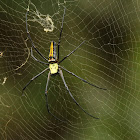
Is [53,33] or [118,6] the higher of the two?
[118,6]

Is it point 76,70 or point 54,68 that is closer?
point 54,68

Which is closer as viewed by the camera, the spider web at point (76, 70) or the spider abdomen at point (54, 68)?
the spider abdomen at point (54, 68)

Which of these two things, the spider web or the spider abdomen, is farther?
the spider web

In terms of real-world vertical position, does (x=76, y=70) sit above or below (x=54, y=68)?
above

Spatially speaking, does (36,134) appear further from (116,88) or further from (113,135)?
(116,88)

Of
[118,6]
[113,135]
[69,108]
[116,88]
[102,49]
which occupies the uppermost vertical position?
[118,6]

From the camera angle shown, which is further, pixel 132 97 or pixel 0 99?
pixel 0 99

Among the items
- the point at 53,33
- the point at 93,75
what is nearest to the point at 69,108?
the point at 93,75

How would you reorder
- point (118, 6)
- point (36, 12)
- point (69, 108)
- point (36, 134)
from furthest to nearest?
point (36, 134)
point (69, 108)
point (36, 12)
point (118, 6)
